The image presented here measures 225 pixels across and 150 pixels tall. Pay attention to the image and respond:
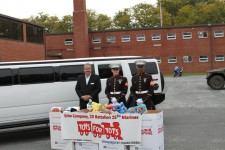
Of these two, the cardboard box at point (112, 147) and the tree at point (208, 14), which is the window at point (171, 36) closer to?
the tree at point (208, 14)

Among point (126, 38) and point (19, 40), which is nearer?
point (19, 40)

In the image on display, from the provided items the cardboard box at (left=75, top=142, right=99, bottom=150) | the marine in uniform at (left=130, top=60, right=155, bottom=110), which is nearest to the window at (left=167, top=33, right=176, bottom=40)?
the marine in uniform at (left=130, top=60, right=155, bottom=110)

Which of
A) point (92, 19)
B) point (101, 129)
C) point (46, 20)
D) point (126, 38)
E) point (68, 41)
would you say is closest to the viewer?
point (101, 129)

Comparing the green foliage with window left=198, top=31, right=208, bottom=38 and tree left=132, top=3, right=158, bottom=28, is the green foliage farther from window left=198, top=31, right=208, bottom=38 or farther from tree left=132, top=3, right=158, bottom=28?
window left=198, top=31, right=208, bottom=38

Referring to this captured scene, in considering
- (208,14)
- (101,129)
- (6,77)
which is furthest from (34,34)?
(208,14)

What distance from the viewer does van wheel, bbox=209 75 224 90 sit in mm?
22250

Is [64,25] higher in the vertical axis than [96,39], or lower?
higher

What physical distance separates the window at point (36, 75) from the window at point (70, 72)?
0.26 meters

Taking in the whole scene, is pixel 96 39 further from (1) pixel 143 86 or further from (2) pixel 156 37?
(1) pixel 143 86

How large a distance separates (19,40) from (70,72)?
92.0ft

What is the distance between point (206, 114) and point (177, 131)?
3334 mm

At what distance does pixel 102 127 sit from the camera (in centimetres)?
712

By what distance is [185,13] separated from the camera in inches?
3216

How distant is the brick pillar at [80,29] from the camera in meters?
51.3
